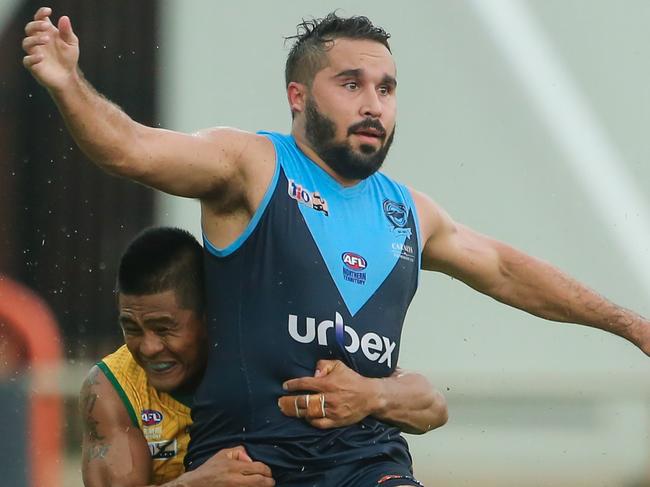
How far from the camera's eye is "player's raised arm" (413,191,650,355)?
6.03 metres

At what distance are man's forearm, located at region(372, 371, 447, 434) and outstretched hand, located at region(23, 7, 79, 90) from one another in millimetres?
1510

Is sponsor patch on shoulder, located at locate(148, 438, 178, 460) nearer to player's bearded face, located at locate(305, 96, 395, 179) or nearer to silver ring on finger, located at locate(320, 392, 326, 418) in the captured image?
silver ring on finger, located at locate(320, 392, 326, 418)

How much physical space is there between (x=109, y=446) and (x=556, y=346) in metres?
6.47

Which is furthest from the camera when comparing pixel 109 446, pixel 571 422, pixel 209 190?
pixel 571 422

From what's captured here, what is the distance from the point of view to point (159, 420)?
5.50 meters

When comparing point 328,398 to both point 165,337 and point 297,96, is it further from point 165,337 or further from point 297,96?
point 297,96

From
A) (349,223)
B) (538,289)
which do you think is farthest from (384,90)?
(538,289)

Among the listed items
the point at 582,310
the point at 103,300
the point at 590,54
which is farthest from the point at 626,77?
the point at 582,310

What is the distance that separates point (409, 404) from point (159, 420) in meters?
0.87

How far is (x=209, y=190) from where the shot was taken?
511 cm

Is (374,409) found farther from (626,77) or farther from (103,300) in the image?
(626,77)

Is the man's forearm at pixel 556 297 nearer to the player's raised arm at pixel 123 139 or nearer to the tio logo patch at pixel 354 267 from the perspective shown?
the tio logo patch at pixel 354 267

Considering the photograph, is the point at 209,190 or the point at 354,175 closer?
the point at 209,190

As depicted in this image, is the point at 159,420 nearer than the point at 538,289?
Yes
